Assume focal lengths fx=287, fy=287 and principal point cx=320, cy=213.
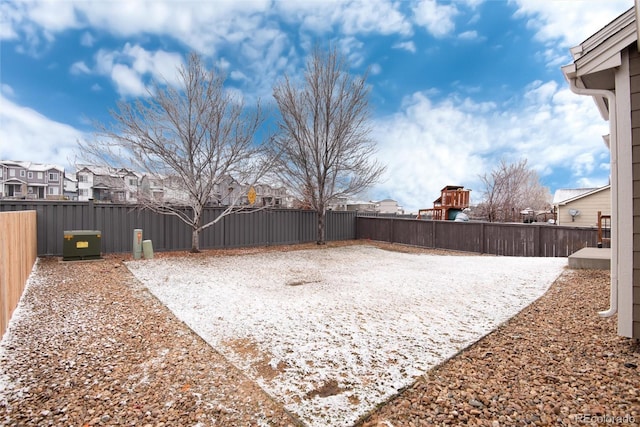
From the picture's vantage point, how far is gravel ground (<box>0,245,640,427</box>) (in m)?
1.80

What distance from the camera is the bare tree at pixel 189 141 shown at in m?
8.20

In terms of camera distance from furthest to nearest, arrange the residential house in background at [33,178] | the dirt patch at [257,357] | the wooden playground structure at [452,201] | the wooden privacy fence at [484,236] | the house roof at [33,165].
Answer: the house roof at [33,165] → the residential house in background at [33,178] → the wooden playground structure at [452,201] → the wooden privacy fence at [484,236] → the dirt patch at [257,357]

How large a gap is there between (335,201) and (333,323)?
31.3ft

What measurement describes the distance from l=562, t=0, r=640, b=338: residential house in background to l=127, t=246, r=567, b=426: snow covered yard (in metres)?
1.16

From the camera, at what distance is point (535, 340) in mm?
2863

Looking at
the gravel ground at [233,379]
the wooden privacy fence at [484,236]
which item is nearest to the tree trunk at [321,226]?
the wooden privacy fence at [484,236]

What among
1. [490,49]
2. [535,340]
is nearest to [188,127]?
[535,340]

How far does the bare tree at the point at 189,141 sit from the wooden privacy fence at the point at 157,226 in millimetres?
625

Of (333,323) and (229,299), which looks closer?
(333,323)

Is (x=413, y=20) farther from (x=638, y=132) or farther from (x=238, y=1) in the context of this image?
(x=638, y=132)

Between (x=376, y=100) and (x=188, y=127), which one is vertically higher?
(x=376, y=100)

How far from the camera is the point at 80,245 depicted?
722 cm

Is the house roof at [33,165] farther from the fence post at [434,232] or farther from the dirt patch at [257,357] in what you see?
the dirt patch at [257,357]

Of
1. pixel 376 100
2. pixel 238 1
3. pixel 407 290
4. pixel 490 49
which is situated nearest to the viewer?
pixel 407 290
